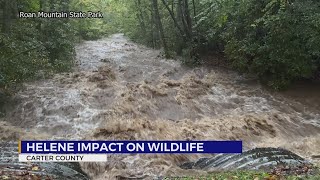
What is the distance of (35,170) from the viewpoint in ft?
23.7

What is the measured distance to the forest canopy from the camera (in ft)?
40.3

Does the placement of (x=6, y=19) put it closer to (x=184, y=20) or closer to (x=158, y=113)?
(x=158, y=113)

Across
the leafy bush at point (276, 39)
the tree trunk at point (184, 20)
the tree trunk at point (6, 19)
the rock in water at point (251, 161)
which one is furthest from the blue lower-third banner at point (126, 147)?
the tree trunk at point (184, 20)

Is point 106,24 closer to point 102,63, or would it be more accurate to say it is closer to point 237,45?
point 102,63

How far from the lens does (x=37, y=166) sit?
7500mm

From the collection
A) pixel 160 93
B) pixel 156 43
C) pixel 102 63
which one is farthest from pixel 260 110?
pixel 156 43

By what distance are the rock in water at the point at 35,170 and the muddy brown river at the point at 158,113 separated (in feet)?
1.57

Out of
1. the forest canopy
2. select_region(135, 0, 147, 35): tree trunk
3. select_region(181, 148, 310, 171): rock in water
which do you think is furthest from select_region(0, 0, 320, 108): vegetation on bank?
select_region(135, 0, 147, 35): tree trunk

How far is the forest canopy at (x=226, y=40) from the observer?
1227cm

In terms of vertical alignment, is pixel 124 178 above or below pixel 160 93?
below

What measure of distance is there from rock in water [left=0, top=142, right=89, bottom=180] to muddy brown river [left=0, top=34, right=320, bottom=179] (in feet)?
1.57

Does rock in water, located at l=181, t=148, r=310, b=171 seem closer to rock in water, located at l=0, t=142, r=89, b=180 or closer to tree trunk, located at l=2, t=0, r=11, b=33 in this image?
rock in water, located at l=0, t=142, r=89, b=180

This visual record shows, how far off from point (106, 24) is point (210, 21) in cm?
2698

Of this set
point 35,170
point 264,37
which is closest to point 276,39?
point 264,37
